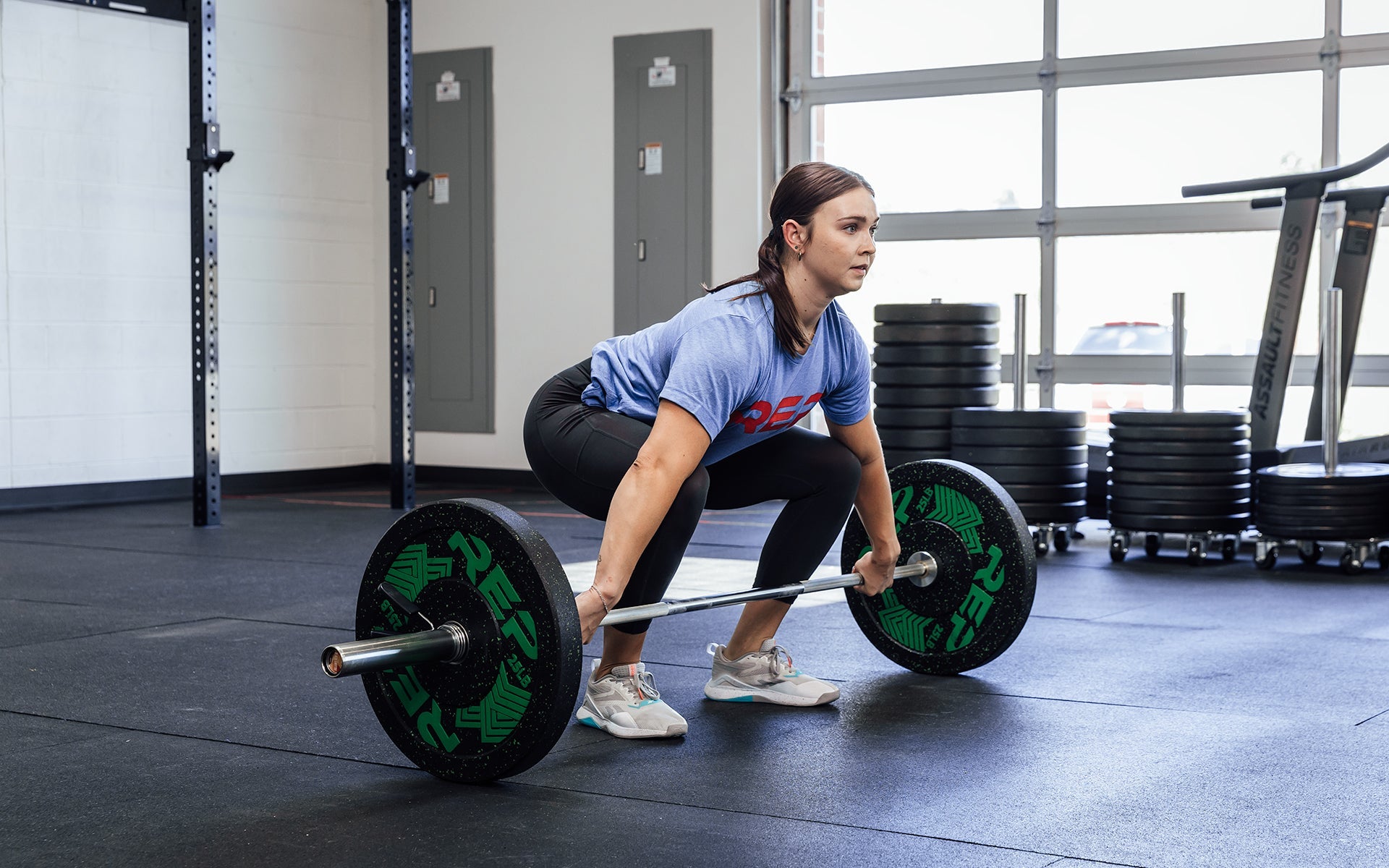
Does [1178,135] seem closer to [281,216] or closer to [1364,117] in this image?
[1364,117]

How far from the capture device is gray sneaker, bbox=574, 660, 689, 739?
92.3 inches

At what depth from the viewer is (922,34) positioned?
6.72 metres

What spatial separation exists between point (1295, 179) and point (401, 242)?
137 inches

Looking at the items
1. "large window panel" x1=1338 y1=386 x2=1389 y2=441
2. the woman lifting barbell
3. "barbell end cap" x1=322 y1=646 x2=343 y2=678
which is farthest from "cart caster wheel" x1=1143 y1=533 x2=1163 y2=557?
"barbell end cap" x1=322 y1=646 x2=343 y2=678

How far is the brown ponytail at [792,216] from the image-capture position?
225cm

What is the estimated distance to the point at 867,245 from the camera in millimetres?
2250

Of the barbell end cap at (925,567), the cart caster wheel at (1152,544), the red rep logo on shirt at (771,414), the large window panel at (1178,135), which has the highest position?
the large window panel at (1178,135)

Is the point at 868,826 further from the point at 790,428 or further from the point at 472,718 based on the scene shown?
the point at 790,428

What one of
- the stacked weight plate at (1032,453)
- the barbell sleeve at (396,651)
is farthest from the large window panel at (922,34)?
the barbell sleeve at (396,651)

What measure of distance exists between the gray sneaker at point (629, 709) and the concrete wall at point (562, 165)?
4.61 metres

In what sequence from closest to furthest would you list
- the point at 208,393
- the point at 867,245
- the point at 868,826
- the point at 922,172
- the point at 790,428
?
the point at 868,826
the point at 867,245
the point at 790,428
the point at 208,393
the point at 922,172

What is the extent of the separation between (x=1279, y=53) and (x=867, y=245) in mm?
4402

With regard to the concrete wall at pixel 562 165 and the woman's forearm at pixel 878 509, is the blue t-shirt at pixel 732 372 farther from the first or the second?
the concrete wall at pixel 562 165

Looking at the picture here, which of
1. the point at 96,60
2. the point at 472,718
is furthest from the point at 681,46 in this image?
the point at 472,718
